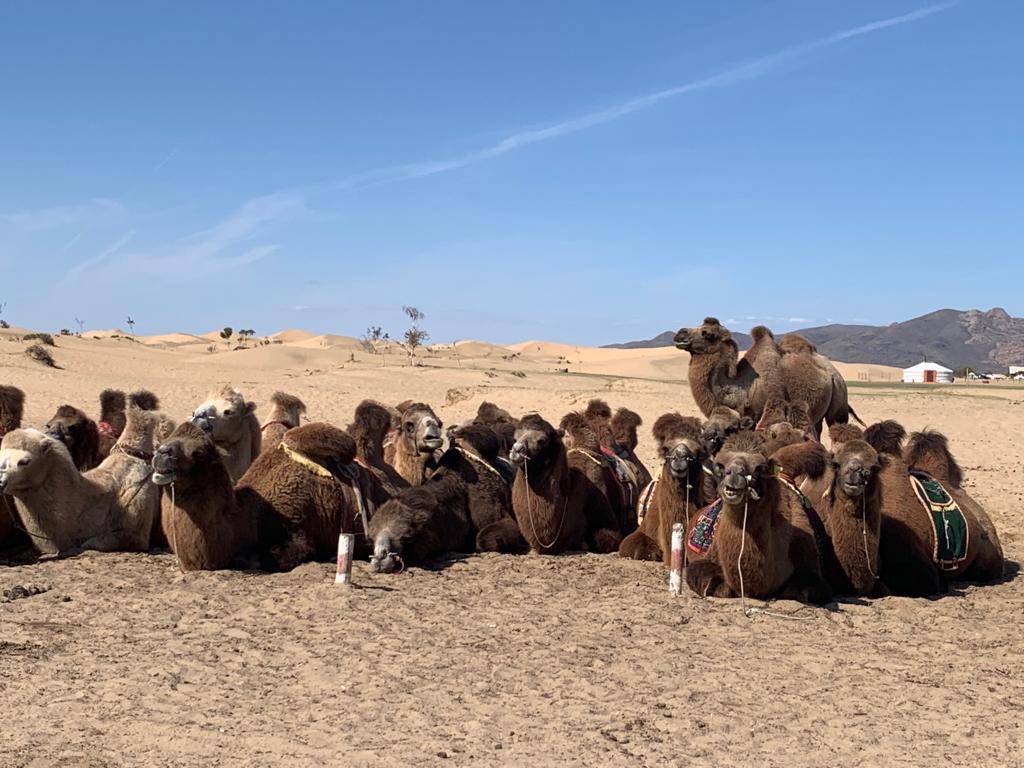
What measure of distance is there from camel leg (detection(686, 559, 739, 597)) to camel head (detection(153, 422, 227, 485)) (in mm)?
3431

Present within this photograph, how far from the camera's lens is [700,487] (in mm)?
8117

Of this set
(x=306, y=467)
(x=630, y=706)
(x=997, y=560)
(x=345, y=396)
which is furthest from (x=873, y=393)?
(x=630, y=706)

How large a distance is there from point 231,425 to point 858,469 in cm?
563

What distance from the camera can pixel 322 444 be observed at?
324 inches

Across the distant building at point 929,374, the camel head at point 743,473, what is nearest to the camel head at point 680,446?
the camel head at point 743,473

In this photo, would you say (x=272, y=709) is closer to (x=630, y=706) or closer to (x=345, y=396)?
(x=630, y=706)

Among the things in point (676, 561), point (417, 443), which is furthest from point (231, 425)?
point (676, 561)

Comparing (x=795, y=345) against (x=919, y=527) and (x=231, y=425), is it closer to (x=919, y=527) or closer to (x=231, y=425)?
(x=919, y=527)

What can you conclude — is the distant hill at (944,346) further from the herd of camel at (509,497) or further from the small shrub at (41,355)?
the herd of camel at (509,497)

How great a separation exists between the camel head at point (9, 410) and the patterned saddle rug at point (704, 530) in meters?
5.93

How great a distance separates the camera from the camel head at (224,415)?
9.58m

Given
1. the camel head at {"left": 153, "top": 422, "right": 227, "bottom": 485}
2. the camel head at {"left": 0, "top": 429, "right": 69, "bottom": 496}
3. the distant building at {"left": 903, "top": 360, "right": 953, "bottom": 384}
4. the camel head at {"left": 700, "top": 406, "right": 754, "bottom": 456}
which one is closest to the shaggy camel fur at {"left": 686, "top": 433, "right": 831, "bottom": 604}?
the camel head at {"left": 700, "top": 406, "right": 754, "bottom": 456}

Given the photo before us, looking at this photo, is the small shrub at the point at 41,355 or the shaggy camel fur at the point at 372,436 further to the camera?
the small shrub at the point at 41,355

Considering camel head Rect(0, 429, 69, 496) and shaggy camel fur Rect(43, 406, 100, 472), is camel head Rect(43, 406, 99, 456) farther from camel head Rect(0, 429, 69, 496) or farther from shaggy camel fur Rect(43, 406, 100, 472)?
camel head Rect(0, 429, 69, 496)
